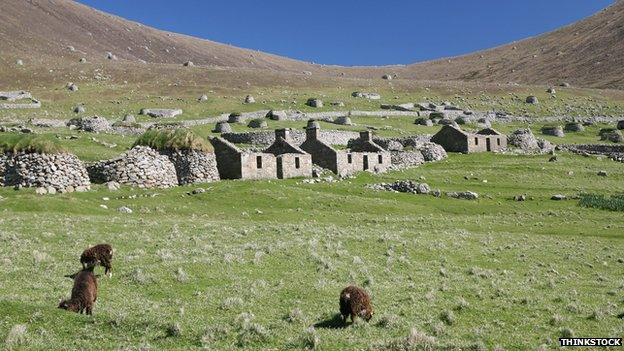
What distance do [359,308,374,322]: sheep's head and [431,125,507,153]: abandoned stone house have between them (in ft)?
211

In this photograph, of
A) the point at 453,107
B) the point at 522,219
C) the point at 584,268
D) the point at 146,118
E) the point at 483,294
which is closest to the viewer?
the point at 483,294

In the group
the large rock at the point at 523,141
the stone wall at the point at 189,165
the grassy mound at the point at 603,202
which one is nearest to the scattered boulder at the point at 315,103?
the large rock at the point at 523,141

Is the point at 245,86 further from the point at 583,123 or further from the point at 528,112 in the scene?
the point at 583,123

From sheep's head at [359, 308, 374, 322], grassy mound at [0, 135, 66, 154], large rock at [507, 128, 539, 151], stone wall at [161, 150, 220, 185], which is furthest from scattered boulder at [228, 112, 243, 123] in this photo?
sheep's head at [359, 308, 374, 322]

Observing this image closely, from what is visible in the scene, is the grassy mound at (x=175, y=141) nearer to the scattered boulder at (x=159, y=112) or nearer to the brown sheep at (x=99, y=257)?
the brown sheep at (x=99, y=257)

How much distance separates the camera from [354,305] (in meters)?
14.5

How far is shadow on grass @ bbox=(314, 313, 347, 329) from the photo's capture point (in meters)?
14.2

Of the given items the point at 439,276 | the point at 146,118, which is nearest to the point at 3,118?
the point at 146,118

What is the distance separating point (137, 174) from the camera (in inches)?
1699

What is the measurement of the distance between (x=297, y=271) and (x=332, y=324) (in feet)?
20.0

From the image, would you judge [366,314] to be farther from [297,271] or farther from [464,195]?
[464,195]

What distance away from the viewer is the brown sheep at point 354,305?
1448 cm

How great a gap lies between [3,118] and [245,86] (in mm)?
63822

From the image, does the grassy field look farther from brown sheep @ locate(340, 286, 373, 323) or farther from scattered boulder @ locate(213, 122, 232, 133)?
scattered boulder @ locate(213, 122, 232, 133)
